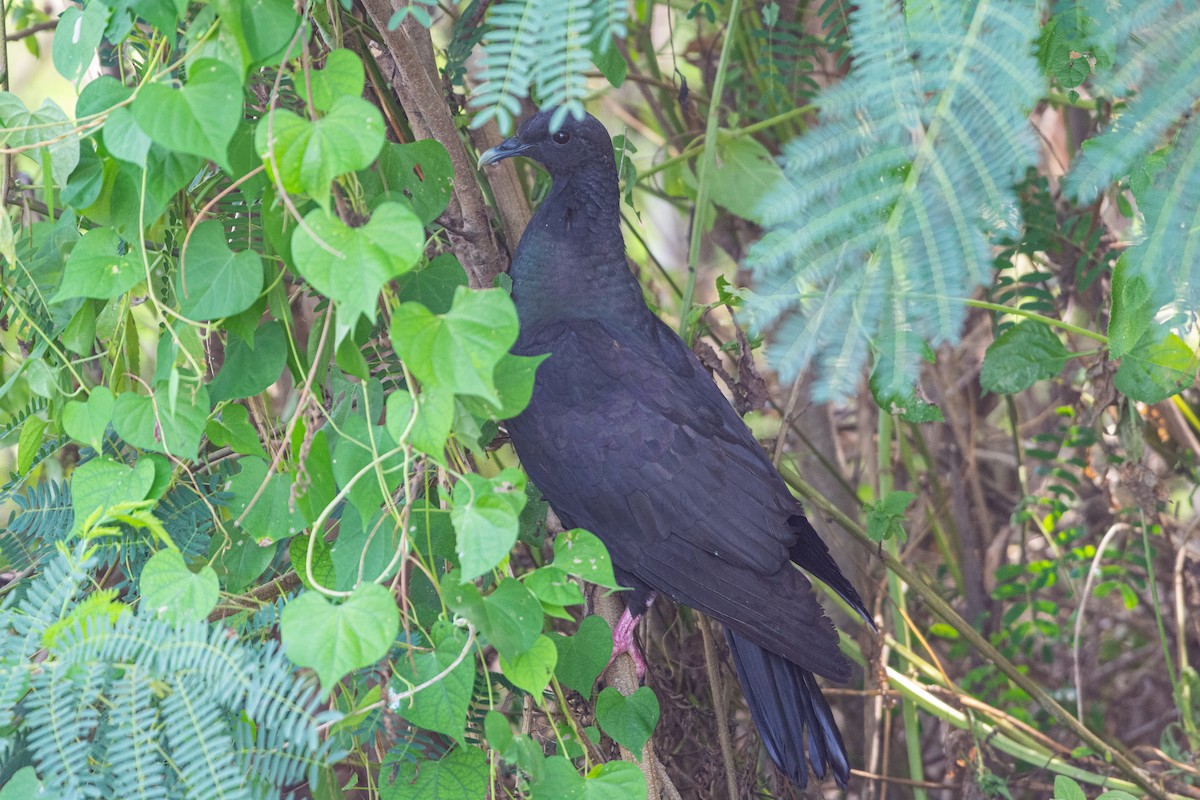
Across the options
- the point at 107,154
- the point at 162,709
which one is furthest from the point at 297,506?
the point at 107,154

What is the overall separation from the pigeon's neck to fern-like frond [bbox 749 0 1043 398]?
3.35 feet

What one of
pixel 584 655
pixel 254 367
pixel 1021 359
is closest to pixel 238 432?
pixel 254 367

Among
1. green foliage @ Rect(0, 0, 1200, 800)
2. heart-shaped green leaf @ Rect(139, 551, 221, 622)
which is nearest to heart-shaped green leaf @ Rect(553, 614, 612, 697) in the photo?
green foliage @ Rect(0, 0, 1200, 800)

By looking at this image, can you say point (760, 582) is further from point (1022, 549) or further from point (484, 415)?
point (1022, 549)

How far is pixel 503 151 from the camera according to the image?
7.07ft

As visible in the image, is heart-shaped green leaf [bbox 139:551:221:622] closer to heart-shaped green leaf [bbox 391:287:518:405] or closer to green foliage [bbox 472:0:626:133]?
heart-shaped green leaf [bbox 391:287:518:405]

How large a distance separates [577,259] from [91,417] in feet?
3.54

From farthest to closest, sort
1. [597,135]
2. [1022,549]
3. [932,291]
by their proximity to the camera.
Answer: [1022,549] < [597,135] < [932,291]

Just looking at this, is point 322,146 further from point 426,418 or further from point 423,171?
point 423,171

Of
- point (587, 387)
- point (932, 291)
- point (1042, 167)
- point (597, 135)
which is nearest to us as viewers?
point (932, 291)

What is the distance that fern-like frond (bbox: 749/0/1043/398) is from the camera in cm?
116

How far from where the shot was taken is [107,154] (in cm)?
137

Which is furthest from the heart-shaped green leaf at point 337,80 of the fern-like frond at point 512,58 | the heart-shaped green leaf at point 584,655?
the heart-shaped green leaf at point 584,655

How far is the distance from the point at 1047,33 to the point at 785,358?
595 mm
